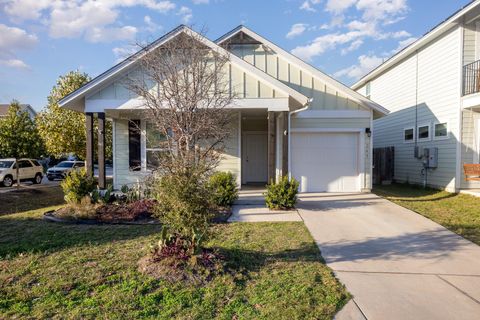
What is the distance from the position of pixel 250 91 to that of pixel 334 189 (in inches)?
199

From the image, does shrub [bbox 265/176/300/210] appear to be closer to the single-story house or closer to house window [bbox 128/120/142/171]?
the single-story house

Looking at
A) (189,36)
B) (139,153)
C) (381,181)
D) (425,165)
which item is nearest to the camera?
(189,36)

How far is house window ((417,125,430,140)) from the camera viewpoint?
45.3ft

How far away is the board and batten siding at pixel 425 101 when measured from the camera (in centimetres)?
1202

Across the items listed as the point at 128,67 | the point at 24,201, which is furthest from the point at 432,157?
the point at 24,201

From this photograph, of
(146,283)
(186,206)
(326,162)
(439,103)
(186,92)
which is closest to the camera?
(146,283)

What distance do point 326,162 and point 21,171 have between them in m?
16.3

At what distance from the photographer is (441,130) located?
1285 centimetres

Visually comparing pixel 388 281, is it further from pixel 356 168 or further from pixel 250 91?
pixel 356 168

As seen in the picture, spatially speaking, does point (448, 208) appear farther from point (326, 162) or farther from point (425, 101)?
point (425, 101)

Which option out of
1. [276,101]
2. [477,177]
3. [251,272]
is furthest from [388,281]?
[477,177]

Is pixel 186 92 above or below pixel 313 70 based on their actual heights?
below

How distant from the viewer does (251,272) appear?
4.30 meters

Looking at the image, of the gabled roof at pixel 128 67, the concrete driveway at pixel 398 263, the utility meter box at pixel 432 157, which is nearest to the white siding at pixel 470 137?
the utility meter box at pixel 432 157
